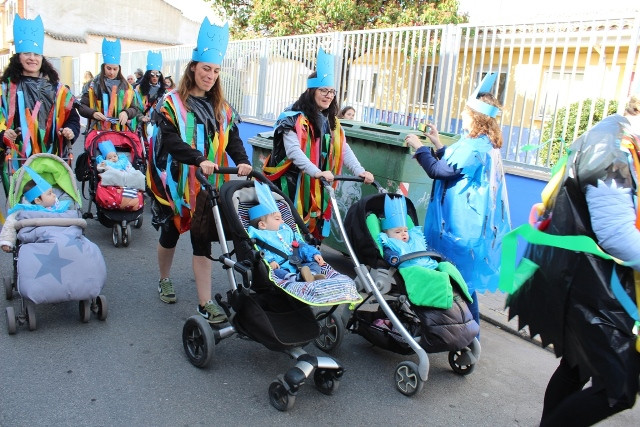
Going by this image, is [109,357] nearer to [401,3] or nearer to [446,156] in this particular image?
[446,156]

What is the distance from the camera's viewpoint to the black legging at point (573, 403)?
8.05ft

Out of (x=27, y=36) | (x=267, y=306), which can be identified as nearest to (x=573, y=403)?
(x=267, y=306)

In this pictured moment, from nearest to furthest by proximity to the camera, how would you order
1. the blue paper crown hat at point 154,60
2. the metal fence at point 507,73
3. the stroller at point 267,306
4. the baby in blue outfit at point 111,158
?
the stroller at point 267,306, the metal fence at point 507,73, the baby in blue outfit at point 111,158, the blue paper crown hat at point 154,60

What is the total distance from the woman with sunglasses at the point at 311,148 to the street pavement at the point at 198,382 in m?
1.26

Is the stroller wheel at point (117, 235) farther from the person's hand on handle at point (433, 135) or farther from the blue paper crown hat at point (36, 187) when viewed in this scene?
the person's hand on handle at point (433, 135)

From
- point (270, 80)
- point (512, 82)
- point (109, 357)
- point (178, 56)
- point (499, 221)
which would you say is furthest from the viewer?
point (178, 56)

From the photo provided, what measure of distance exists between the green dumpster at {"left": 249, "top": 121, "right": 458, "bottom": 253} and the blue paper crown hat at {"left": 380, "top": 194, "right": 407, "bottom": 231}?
1.41 metres

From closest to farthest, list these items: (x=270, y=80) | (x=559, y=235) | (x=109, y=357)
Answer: (x=559, y=235), (x=109, y=357), (x=270, y=80)

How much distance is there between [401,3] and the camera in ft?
61.9

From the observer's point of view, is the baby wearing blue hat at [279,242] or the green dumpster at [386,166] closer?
the baby wearing blue hat at [279,242]

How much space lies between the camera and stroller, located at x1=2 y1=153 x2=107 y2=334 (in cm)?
389

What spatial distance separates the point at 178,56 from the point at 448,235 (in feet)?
40.2

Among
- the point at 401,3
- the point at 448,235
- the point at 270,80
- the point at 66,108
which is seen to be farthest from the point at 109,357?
the point at 401,3

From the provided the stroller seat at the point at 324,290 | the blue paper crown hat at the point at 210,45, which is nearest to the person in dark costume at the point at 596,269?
the stroller seat at the point at 324,290
